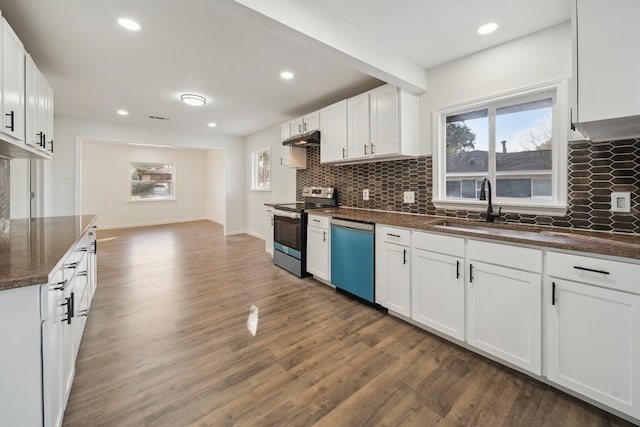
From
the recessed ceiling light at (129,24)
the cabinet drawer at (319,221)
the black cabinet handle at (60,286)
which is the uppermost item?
the recessed ceiling light at (129,24)

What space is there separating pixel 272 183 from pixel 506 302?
4.82 meters

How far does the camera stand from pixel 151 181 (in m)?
8.59

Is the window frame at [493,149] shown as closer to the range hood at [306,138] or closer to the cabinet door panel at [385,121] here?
the cabinet door panel at [385,121]

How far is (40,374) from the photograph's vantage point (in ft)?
3.51

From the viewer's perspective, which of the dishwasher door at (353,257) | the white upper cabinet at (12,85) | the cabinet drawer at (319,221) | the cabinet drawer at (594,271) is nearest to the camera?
the cabinet drawer at (594,271)

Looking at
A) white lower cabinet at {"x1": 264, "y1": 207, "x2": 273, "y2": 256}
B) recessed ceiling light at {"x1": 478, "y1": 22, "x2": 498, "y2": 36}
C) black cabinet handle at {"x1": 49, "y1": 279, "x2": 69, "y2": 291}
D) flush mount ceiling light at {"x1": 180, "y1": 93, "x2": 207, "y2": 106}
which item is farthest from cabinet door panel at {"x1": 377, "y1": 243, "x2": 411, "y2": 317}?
flush mount ceiling light at {"x1": 180, "y1": 93, "x2": 207, "y2": 106}

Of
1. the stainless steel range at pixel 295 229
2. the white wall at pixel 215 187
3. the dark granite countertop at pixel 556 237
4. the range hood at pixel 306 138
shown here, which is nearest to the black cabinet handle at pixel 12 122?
the stainless steel range at pixel 295 229

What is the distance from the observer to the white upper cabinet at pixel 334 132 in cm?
345

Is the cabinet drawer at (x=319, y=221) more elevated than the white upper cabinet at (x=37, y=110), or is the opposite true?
the white upper cabinet at (x=37, y=110)

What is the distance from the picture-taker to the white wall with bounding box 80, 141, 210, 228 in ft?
25.0

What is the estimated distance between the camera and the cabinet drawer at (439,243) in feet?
6.71

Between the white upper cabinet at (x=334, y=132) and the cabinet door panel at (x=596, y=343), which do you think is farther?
the white upper cabinet at (x=334, y=132)

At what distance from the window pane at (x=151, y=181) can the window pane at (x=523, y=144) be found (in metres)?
9.11

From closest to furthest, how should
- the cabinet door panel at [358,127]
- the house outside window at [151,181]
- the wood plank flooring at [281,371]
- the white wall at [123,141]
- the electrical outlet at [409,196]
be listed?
the wood plank flooring at [281,371] → the electrical outlet at [409,196] → the cabinet door panel at [358,127] → the white wall at [123,141] → the house outside window at [151,181]
